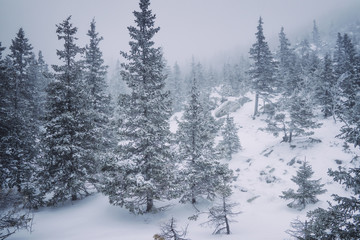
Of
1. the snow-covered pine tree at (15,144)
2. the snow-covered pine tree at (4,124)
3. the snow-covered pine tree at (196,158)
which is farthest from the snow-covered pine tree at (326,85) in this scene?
the snow-covered pine tree at (4,124)

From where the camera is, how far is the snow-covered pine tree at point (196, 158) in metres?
14.2

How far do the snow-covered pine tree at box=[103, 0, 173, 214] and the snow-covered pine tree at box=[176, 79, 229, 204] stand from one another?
1.52 meters

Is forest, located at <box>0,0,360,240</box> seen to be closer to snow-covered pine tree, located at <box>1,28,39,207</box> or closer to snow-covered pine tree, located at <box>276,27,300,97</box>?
snow-covered pine tree, located at <box>1,28,39,207</box>

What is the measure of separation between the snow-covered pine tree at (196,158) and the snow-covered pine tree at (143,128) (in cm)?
152

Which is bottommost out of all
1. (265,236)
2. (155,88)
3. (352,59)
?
Result: (265,236)

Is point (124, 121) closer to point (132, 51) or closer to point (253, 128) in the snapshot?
point (132, 51)

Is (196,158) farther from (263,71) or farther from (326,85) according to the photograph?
(263,71)

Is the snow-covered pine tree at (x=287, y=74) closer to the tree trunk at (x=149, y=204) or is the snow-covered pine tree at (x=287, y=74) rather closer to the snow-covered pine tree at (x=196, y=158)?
the snow-covered pine tree at (x=196, y=158)

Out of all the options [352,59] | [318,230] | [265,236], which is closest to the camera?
[318,230]

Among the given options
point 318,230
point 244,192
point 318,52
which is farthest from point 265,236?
point 318,52

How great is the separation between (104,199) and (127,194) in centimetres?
584

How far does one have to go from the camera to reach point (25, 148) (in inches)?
669

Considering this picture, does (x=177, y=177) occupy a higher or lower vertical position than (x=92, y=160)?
lower

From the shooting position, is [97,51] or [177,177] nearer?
[177,177]
